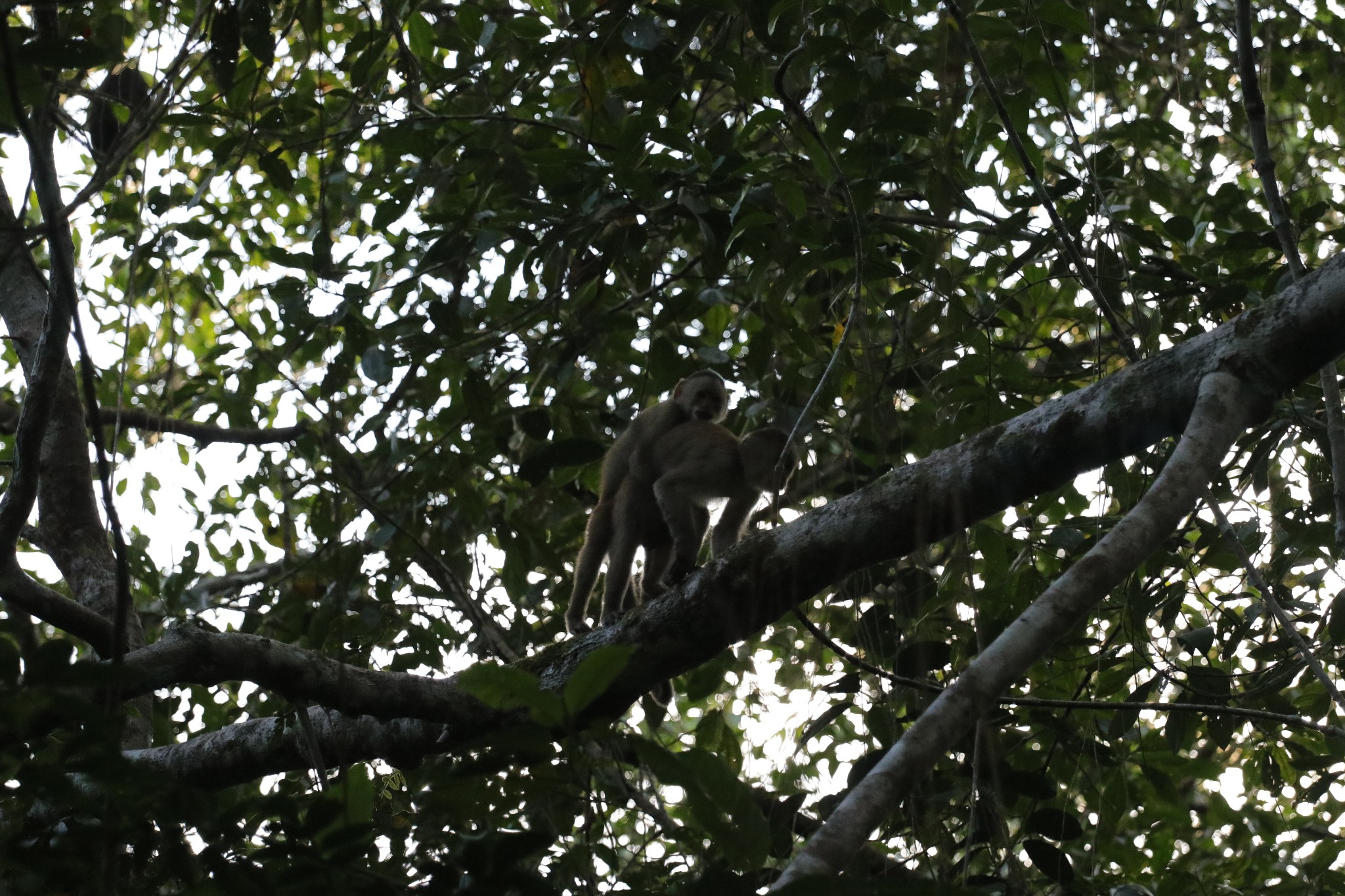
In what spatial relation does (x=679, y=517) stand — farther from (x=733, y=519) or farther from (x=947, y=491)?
(x=947, y=491)

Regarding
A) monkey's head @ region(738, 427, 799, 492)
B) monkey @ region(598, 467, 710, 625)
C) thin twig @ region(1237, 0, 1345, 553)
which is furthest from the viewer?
monkey @ region(598, 467, 710, 625)

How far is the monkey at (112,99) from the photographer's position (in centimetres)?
356

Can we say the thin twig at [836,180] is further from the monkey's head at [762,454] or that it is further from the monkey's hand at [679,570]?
the monkey's hand at [679,570]

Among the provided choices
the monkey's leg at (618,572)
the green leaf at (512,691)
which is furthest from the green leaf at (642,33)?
the green leaf at (512,691)

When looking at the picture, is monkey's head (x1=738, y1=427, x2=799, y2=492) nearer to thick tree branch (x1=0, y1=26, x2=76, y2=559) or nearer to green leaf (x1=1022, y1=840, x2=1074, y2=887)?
green leaf (x1=1022, y1=840, x2=1074, y2=887)

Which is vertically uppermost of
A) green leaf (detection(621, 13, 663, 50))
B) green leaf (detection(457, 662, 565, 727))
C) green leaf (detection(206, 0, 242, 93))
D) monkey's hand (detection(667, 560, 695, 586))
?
green leaf (detection(621, 13, 663, 50))

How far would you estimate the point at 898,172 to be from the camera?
4.36 m

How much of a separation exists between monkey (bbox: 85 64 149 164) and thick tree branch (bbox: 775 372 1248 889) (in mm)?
2668

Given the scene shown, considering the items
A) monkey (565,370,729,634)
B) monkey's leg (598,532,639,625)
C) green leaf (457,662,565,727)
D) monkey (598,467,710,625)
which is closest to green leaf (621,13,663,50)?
monkey (565,370,729,634)

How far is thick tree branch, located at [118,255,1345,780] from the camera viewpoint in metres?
2.84

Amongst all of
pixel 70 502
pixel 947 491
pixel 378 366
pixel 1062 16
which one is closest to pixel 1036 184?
pixel 1062 16

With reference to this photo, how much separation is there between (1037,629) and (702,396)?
4.61 m

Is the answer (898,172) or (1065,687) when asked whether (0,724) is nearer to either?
(898,172)

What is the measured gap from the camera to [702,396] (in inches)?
270
